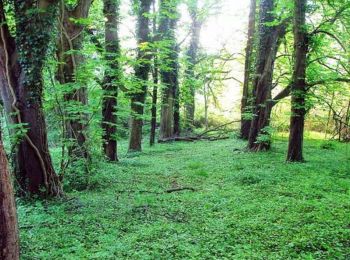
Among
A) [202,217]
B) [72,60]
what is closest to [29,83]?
[72,60]

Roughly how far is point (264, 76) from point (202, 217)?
27.3 feet

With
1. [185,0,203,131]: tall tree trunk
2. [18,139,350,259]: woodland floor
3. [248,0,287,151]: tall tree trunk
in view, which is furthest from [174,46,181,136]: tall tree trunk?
[18,139,350,259]: woodland floor

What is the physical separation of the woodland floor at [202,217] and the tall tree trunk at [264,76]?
328 centimetres

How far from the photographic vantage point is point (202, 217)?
5.97 metres

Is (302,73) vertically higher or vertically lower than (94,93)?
higher

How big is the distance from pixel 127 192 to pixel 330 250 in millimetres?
4552

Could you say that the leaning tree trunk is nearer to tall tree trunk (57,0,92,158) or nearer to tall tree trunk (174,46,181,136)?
tall tree trunk (174,46,181,136)

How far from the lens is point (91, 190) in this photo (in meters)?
8.06

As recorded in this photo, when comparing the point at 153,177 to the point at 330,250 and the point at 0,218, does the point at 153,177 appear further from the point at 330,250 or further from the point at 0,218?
the point at 0,218

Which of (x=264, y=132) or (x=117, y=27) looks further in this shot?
(x=264, y=132)

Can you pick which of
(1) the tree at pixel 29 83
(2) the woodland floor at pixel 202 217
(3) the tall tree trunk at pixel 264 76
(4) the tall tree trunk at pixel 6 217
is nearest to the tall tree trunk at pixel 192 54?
(3) the tall tree trunk at pixel 264 76

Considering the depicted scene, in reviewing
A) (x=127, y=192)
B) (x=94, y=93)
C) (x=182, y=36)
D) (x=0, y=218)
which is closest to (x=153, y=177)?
(x=127, y=192)

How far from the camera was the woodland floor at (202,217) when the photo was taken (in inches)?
178

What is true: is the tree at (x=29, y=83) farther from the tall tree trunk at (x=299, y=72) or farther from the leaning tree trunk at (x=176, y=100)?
the leaning tree trunk at (x=176, y=100)
